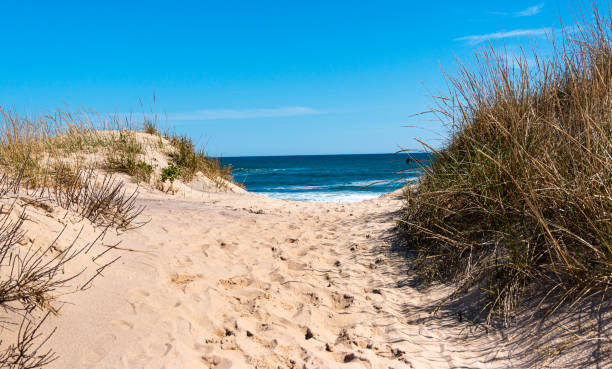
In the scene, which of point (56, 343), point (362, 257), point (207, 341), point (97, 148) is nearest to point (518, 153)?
point (362, 257)

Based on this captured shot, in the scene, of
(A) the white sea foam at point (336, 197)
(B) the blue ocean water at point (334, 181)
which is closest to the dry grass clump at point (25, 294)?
(B) the blue ocean water at point (334, 181)

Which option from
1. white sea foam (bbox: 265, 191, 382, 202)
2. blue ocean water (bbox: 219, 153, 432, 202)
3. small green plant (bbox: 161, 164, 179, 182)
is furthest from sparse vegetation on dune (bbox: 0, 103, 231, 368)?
white sea foam (bbox: 265, 191, 382, 202)

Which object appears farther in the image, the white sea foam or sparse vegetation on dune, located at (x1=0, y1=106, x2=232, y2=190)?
the white sea foam

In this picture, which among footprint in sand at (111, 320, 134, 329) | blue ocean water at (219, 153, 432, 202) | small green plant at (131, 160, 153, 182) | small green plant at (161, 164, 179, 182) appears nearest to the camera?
footprint in sand at (111, 320, 134, 329)

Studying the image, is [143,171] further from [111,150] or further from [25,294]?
[25,294]

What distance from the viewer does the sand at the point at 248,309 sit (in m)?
2.49

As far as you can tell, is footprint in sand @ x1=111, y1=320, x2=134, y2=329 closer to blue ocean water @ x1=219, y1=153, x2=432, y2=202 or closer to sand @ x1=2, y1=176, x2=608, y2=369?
sand @ x1=2, y1=176, x2=608, y2=369

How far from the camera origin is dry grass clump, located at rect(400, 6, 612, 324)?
8.88ft

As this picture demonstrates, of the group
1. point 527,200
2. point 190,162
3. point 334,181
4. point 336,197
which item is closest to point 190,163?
point 190,162

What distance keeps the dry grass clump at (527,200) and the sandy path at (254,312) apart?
50 centimetres

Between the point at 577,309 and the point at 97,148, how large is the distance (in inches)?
405

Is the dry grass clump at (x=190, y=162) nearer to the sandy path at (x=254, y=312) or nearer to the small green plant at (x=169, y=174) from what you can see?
the small green plant at (x=169, y=174)

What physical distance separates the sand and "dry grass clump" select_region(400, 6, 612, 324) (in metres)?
0.41

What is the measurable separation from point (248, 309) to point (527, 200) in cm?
217
